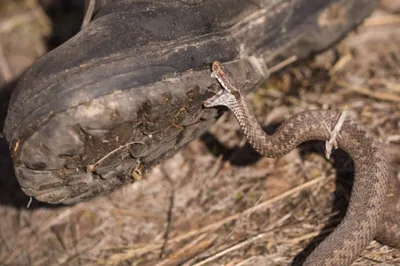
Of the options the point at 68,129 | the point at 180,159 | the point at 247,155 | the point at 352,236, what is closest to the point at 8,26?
the point at 180,159

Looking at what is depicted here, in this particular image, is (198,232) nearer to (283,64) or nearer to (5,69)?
(283,64)

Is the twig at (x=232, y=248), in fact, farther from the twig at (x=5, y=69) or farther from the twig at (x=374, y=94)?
the twig at (x=5, y=69)

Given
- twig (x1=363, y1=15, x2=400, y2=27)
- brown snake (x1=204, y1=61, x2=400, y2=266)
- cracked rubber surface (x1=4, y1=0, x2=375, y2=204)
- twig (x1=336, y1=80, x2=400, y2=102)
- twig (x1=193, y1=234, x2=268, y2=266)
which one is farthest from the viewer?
twig (x1=363, y1=15, x2=400, y2=27)

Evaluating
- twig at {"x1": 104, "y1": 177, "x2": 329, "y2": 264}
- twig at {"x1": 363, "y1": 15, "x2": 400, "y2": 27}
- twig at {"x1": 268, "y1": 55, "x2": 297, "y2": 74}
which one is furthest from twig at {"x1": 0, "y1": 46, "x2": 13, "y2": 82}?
twig at {"x1": 363, "y1": 15, "x2": 400, "y2": 27}

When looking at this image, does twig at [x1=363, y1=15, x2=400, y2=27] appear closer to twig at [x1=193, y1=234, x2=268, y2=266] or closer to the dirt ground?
the dirt ground

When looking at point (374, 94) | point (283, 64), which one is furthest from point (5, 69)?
point (374, 94)

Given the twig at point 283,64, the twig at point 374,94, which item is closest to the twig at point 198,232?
the twig at point 283,64

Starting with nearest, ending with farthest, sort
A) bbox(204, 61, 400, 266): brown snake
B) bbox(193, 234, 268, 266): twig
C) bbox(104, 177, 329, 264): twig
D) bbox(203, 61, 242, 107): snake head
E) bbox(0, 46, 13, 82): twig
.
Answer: bbox(204, 61, 400, 266): brown snake → bbox(203, 61, 242, 107): snake head → bbox(193, 234, 268, 266): twig → bbox(104, 177, 329, 264): twig → bbox(0, 46, 13, 82): twig
